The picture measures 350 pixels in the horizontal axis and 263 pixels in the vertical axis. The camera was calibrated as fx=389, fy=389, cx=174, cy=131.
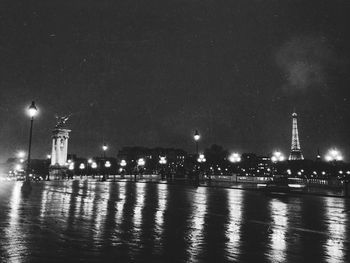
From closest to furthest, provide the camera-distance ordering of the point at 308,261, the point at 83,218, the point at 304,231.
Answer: the point at 308,261 → the point at 304,231 → the point at 83,218

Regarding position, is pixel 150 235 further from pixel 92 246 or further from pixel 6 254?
pixel 6 254

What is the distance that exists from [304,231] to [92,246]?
22.5ft

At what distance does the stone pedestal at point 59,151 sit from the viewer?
96750 mm

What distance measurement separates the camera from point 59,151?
9844cm

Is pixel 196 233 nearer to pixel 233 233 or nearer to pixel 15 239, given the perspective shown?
pixel 233 233

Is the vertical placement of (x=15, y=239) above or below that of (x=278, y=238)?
below

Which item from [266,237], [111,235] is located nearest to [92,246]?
[111,235]

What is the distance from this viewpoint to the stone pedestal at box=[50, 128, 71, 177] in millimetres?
96750

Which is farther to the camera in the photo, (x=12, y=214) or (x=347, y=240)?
(x=12, y=214)

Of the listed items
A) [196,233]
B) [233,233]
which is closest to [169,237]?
[196,233]

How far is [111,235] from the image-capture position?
11062 millimetres

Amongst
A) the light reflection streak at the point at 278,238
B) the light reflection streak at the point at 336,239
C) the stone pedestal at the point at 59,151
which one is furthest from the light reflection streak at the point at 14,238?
the stone pedestal at the point at 59,151

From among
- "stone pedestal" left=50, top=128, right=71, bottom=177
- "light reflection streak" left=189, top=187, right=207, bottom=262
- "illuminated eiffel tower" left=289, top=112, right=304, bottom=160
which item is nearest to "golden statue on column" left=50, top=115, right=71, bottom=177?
"stone pedestal" left=50, top=128, right=71, bottom=177

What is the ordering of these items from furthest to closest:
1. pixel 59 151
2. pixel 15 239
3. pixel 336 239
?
1. pixel 59 151
2. pixel 336 239
3. pixel 15 239
